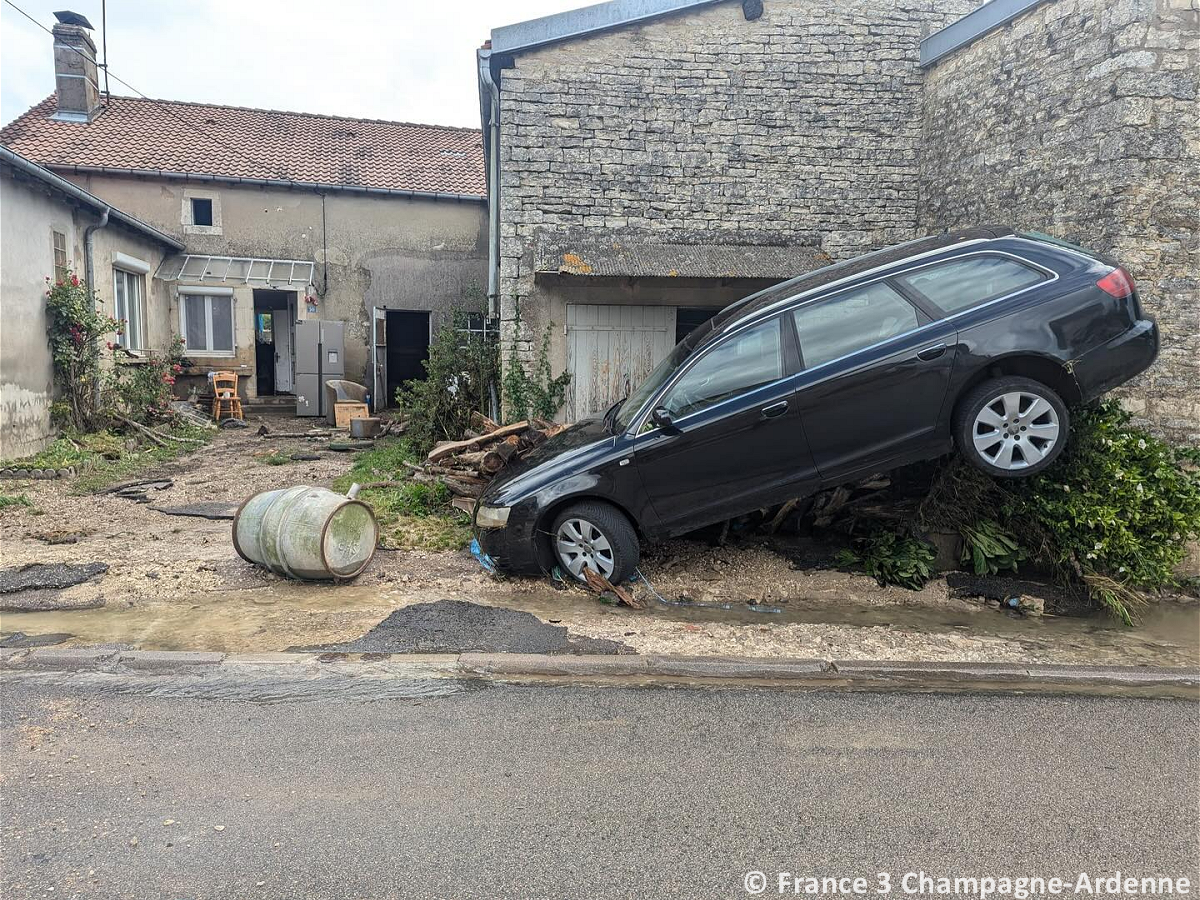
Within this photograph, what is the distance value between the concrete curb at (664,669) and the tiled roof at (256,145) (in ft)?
47.5

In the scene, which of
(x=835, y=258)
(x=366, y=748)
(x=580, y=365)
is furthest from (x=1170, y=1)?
(x=366, y=748)

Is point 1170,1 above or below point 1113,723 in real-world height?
above

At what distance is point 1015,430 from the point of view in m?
5.22

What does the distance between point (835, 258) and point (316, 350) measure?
36.2ft

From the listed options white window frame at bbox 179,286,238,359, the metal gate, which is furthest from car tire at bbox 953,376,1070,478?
white window frame at bbox 179,286,238,359

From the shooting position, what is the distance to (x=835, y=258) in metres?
9.91

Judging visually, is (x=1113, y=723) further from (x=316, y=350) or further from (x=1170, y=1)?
(x=316, y=350)

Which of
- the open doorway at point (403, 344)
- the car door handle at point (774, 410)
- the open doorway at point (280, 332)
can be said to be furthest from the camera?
the open doorway at point (280, 332)

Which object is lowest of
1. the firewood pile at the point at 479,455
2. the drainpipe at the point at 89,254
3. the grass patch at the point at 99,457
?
the grass patch at the point at 99,457

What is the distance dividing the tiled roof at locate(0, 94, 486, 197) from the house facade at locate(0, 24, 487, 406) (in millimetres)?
55

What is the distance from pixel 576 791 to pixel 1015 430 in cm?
379

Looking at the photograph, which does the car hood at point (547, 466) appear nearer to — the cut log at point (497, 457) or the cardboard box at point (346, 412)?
the cut log at point (497, 457)

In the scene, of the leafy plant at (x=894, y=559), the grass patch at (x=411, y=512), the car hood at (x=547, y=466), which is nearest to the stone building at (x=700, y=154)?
the grass patch at (x=411, y=512)

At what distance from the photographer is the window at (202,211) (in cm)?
1697
